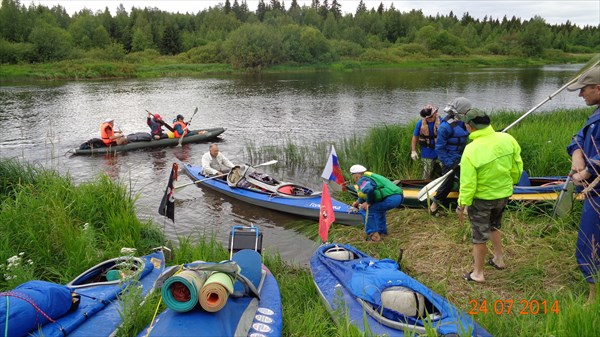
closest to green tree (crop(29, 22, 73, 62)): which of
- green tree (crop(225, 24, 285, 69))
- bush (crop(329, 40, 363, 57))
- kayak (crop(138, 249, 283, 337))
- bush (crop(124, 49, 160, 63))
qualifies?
bush (crop(124, 49, 160, 63))

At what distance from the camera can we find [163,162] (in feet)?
44.1

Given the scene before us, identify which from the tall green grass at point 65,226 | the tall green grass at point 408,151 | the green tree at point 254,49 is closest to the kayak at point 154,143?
the tall green grass at point 408,151

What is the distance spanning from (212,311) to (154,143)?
39.3 feet

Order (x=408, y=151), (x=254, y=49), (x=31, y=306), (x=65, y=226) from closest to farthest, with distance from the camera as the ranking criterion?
(x=31, y=306) < (x=65, y=226) < (x=408, y=151) < (x=254, y=49)

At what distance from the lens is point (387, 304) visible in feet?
12.7

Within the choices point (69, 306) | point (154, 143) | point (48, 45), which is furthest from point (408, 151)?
point (48, 45)

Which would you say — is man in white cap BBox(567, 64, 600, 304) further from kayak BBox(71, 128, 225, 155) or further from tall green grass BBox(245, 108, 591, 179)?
kayak BBox(71, 128, 225, 155)

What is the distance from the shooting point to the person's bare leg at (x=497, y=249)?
4.91m

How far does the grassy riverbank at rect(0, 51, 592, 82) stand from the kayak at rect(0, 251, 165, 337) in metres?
39.6

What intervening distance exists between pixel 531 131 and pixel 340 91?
20.6m

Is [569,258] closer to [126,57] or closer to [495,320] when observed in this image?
[495,320]

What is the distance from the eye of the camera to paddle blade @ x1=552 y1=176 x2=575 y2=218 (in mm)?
5295

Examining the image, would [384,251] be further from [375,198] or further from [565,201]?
[565,201]

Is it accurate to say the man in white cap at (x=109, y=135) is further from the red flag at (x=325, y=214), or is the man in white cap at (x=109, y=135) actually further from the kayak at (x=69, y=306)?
the red flag at (x=325, y=214)
